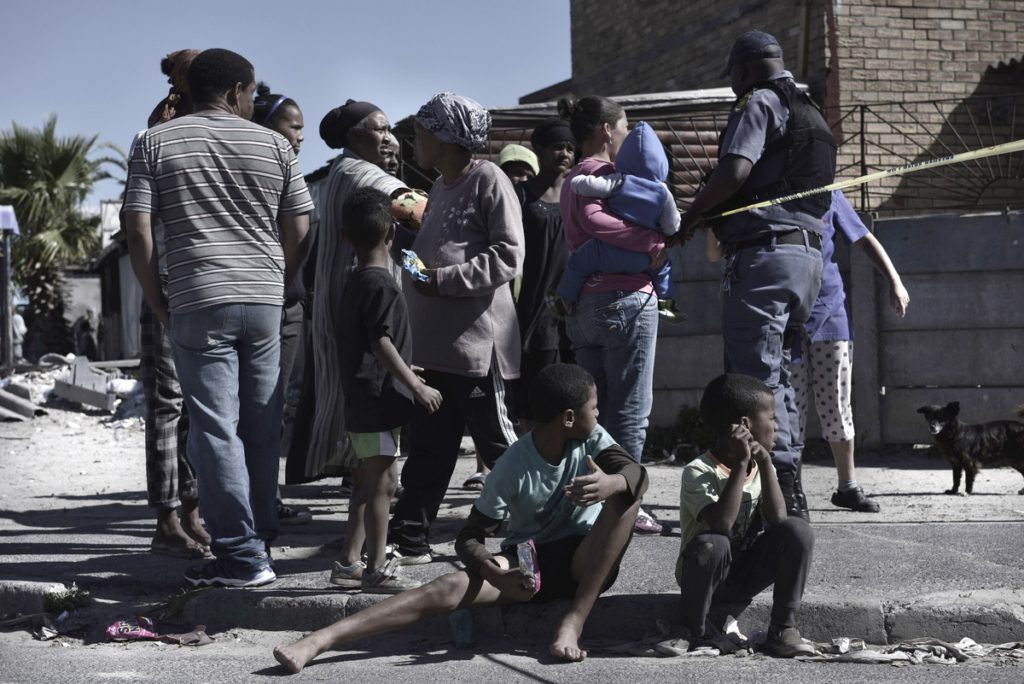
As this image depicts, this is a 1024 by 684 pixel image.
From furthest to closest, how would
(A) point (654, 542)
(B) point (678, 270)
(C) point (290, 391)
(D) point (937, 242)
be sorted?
(C) point (290, 391) < (B) point (678, 270) < (D) point (937, 242) < (A) point (654, 542)

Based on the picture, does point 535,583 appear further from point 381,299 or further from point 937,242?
point 937,242

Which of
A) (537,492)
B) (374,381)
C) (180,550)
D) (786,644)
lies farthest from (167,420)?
(786,644)

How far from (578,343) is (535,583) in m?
1.56

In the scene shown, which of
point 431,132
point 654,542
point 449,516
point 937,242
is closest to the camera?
point 431,132

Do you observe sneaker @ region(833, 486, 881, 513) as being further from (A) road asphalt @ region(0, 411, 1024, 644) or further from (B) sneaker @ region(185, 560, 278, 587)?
(B) sneaker @ region(185, 560, 278, 587)

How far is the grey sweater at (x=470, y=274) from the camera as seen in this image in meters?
4.59

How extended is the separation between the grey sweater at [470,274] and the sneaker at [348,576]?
0.84 meters

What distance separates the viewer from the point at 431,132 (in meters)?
4.69

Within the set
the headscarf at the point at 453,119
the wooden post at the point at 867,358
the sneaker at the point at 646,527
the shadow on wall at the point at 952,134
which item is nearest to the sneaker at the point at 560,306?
the headscarf at the point at 453,119

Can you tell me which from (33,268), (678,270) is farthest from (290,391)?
(33,268)

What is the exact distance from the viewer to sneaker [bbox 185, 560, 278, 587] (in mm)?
4391

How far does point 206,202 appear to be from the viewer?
14.4 ft

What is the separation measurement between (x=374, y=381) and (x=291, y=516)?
2119mm

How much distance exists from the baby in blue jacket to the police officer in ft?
0.43
